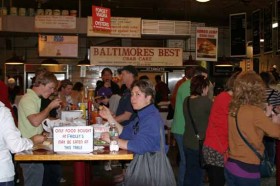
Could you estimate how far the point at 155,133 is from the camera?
340cm

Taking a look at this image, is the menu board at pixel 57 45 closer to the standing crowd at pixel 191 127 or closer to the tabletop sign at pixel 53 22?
the tabletop sign at pixel 53 22

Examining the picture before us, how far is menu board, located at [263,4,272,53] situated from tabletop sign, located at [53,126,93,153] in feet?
36.7

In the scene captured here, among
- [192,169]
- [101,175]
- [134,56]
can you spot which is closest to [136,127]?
[192,169]

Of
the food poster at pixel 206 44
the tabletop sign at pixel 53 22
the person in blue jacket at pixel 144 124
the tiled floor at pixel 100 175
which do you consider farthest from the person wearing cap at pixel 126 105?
the food poster at pixel 206 44

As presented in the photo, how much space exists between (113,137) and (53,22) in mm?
7879

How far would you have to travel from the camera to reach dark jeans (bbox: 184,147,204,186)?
17.5 ft

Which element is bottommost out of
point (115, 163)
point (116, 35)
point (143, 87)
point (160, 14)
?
point (115, 163)

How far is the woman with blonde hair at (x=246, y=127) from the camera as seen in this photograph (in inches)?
142

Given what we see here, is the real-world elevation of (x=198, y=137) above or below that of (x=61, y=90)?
below

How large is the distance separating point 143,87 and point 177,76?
12431mm

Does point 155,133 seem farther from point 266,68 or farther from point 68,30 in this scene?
point 266,68

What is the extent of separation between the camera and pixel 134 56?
1204 centimetres

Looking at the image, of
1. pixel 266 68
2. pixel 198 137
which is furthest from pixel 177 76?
pixel 198 137

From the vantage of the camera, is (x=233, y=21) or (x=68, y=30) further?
(x=233, y=21)
